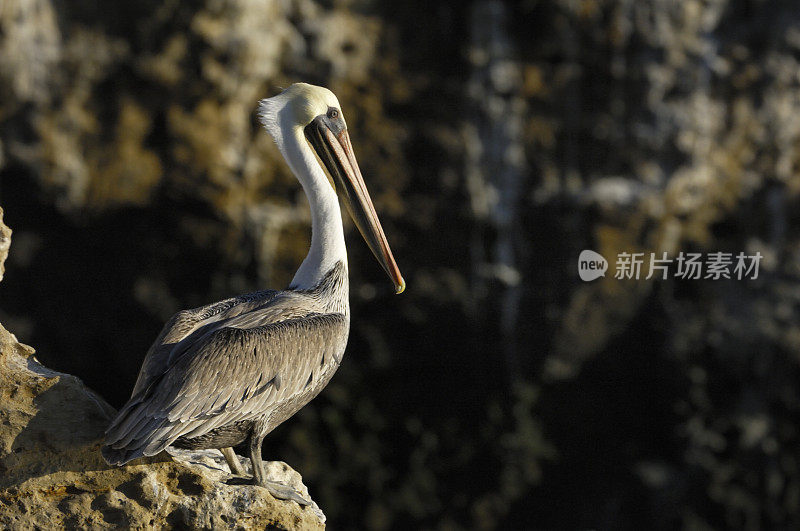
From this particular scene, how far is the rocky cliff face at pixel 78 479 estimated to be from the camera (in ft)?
9.59

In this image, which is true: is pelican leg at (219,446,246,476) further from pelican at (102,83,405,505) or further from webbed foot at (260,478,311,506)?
webbed foot at (260,478,311,506)

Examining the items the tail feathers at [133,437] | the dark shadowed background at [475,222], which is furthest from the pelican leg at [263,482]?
the dark shadowed background at [475,222]

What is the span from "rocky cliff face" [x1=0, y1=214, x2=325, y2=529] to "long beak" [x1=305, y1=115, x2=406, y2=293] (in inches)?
47.8

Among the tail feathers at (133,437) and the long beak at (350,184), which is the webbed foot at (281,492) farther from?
the long beak at (350,184)

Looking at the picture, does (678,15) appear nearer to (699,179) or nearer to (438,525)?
(699,179)

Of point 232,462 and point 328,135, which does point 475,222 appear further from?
point 232,462

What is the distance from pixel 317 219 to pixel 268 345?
615 millimetres

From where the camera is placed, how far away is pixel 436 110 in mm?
7227

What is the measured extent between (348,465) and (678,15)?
454cm

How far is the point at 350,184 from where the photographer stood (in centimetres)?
384

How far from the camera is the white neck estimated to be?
3.60 m

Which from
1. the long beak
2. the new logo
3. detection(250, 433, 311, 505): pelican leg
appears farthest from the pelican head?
the new logo

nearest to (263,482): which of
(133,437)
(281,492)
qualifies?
(281,492)

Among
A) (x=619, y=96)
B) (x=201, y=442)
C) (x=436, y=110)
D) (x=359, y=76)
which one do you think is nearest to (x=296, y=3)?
(x=359, y=76)
